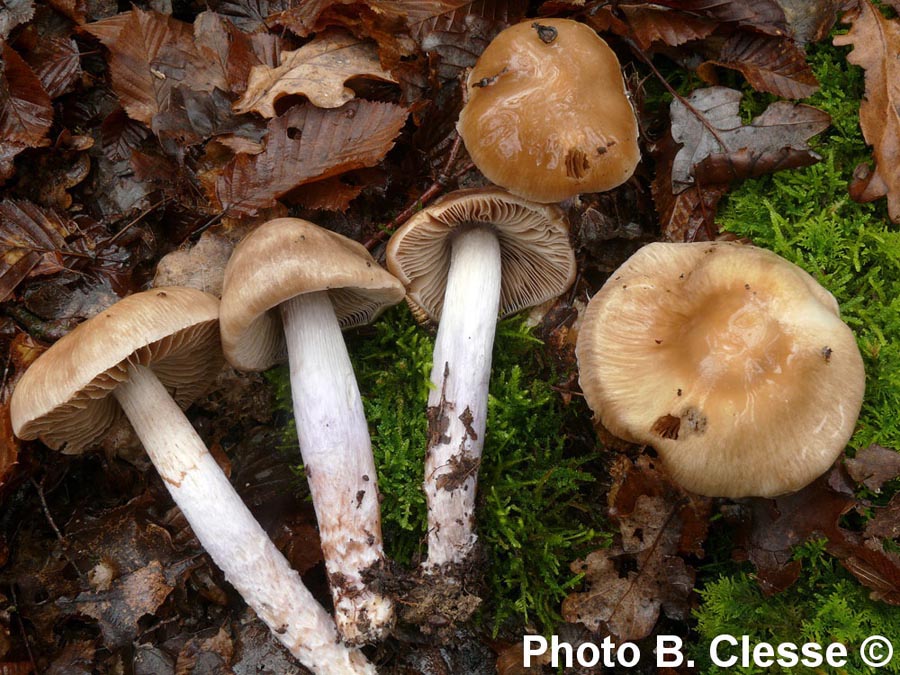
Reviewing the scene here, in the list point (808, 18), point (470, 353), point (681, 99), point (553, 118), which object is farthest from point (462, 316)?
point (808, 18)

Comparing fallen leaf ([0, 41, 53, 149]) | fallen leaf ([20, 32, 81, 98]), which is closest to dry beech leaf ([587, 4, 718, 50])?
fallen leaf ([20, 32, 81, 98])

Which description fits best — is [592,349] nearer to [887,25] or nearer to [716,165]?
[716,165]

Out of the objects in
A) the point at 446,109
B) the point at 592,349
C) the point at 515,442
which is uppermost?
the point at 446,109

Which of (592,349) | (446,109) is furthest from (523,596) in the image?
(446,109)

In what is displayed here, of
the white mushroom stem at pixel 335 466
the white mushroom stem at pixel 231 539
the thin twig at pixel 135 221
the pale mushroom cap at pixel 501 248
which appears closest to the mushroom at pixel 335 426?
the white mushroom stem at pixel 335 466

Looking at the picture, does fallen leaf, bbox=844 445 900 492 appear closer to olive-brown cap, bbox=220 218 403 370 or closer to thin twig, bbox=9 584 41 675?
olive-brown cap, bbox=220 218 403 370

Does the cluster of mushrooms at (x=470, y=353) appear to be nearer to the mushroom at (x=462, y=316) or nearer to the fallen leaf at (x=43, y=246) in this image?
the mushroom at (x=462, y=316)
